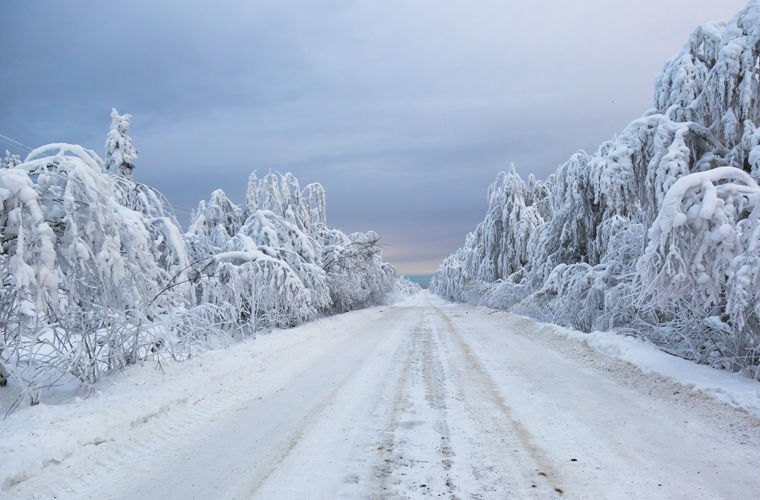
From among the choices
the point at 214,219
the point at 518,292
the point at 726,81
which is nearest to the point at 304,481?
the point at 726,81

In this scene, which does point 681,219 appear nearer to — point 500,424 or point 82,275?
point 500,424

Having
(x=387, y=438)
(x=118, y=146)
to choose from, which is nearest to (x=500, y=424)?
(x=387, y=438)

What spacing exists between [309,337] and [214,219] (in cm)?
926

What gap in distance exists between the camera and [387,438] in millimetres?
4520

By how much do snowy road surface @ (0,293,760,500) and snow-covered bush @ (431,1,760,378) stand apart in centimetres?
170

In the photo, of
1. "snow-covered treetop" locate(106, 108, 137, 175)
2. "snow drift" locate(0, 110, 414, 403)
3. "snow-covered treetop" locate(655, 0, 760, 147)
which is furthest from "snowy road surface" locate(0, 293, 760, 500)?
"snow-covered treetop" locate(106, 108, 137, 175)

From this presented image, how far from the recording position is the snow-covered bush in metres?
5.91

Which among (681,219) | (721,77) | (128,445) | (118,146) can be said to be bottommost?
(128,445)

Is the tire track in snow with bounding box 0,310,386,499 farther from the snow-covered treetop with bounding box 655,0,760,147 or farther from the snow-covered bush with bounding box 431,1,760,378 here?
the snow-covered treetop with bounding box 655,0,760,147

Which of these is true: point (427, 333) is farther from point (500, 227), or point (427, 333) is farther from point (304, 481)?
point (500, 227)

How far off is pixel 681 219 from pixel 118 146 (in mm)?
23249

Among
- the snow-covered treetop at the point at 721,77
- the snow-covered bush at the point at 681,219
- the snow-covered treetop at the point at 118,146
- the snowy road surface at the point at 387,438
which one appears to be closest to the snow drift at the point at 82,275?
the snowy road surface at the point at 387,438

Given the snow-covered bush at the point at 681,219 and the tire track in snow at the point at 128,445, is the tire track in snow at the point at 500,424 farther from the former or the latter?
the tire track in snow at the point at 128,445

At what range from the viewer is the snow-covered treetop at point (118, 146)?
67.5 feet
